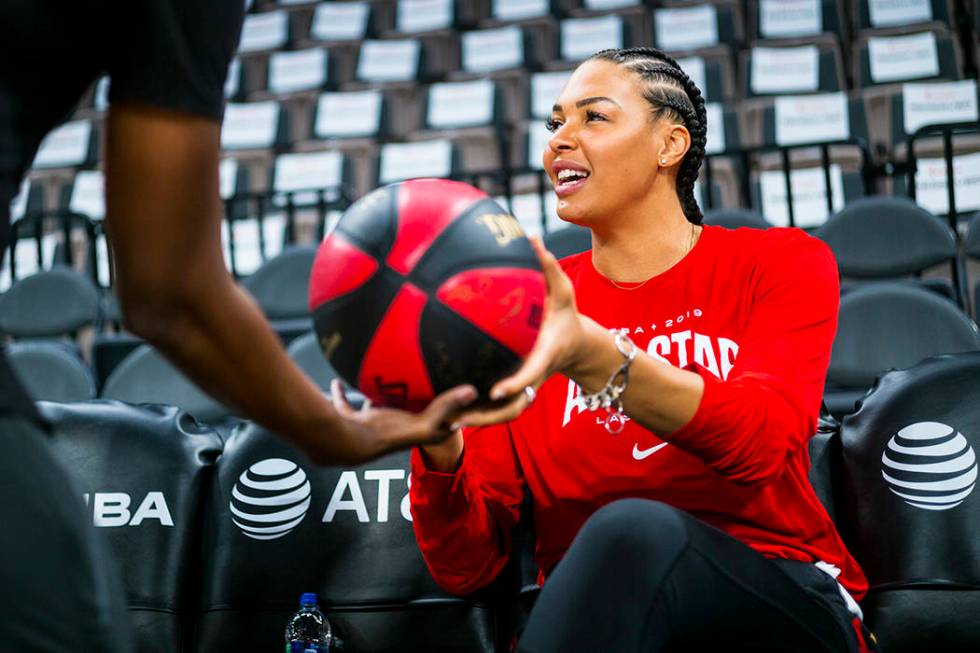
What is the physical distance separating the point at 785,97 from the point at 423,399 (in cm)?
530

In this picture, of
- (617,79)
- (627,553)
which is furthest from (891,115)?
(627,553)

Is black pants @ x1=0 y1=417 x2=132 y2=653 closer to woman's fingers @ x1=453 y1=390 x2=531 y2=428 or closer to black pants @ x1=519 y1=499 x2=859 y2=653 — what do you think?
woman's fingers @ x1=453 y1=390 x2=531 y2=428

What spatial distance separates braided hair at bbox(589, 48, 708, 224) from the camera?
1952 mm

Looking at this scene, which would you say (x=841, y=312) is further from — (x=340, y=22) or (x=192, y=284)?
(x=340, y=22)

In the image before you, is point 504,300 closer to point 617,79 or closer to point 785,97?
point 617,79

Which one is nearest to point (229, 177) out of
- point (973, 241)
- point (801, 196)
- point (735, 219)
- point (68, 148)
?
point (68, 148)

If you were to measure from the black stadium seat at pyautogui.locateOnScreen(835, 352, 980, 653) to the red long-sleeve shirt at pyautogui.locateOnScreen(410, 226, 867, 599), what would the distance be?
0.73 ft

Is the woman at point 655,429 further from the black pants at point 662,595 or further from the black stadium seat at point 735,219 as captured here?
the black stadium seat at point 735,219

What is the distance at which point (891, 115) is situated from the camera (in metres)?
5.78

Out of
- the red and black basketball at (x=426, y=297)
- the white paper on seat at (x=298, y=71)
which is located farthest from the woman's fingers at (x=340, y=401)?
the white paper on seat at (x=298, y=71)

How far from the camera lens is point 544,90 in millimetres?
6586

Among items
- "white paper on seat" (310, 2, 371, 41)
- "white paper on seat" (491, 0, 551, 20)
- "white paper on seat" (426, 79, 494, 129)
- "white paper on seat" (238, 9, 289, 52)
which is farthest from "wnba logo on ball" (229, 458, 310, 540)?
"white paper on seat" (238, 9, 289, 52)

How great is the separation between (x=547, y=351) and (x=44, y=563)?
622mm

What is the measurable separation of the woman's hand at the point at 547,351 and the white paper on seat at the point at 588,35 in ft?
19.2
